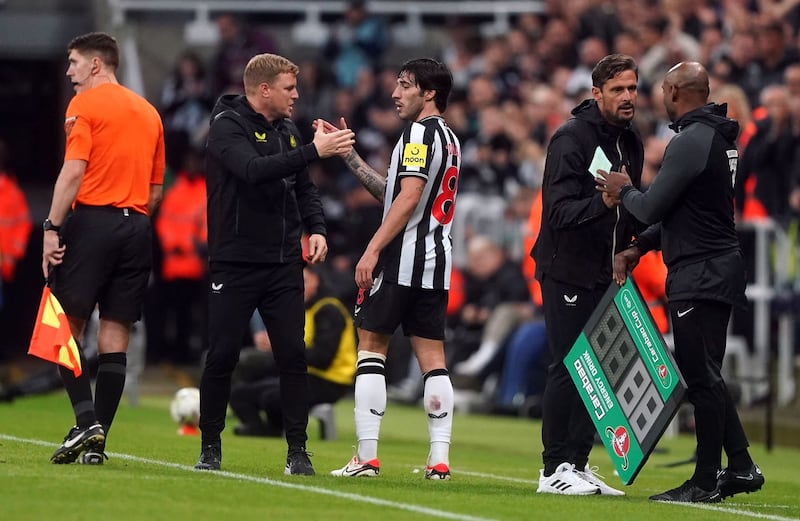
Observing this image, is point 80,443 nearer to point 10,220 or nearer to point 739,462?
point 739,462

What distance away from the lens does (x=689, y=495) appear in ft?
31.0

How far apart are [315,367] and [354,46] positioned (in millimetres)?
10607

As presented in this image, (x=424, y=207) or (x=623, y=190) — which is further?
(x=424, y=207)

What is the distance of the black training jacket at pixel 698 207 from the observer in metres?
9.27

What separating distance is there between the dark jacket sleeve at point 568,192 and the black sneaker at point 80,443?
2.59m

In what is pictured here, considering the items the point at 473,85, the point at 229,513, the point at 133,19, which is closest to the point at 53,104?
the point at 133,19

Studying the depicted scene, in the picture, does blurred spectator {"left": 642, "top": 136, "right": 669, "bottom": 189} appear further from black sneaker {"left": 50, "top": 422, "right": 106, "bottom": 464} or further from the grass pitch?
black sneaker {"left": 50, "top": 422, "right": 106, "bottom": 464}

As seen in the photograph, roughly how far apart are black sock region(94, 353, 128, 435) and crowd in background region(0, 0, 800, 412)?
19.6 ft

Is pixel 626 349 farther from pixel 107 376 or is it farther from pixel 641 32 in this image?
pixel 641 32

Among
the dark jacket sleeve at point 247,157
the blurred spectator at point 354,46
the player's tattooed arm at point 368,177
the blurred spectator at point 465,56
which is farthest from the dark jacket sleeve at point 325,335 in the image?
the blurred spectator at point 354,46

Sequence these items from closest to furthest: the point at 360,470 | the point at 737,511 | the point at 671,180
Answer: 1. the point at 737,511
2. the point at 671,180
3. the point at 360,470

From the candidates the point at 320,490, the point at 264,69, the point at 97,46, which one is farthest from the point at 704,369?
the point at 97,46

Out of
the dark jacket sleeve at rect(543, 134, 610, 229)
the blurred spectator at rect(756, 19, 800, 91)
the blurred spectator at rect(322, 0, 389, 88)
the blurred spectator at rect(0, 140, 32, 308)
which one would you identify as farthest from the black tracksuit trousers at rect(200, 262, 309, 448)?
the blurred spectator at rect(322, 0, 389, 88)

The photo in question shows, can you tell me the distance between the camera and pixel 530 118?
20.8m
